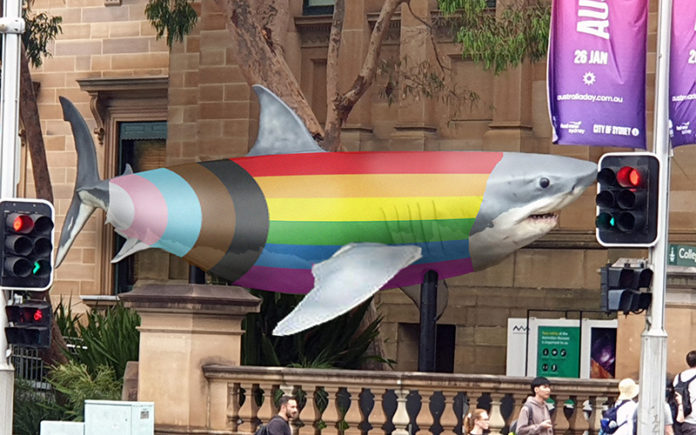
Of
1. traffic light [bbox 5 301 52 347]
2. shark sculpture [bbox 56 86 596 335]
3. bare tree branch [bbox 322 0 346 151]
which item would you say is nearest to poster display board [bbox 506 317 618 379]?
bare tree branch [bbox 322 0 346 151]

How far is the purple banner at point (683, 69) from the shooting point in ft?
56.0

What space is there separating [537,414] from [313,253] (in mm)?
4656

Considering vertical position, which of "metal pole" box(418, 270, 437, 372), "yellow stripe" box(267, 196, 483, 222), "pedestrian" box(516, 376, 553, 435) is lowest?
"pedestrian" box(516, 376, 553, 435)

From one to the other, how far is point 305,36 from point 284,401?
17299 mm

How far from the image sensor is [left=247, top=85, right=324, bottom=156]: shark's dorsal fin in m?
20.7

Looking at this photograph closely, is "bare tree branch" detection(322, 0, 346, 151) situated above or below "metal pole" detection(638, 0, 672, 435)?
above

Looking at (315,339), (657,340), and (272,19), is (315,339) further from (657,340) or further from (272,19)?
(657,340)

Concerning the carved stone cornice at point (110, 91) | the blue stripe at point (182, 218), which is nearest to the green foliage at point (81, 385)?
the blue stripe at point (182, 218)

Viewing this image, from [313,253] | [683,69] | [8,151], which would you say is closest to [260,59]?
[313,253]

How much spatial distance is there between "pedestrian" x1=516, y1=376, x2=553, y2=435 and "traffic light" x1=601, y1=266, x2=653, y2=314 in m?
1.17

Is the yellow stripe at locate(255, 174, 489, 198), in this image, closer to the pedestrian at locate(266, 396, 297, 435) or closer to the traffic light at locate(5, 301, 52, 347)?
the traffic light at locate(5, 301, 52, 347)

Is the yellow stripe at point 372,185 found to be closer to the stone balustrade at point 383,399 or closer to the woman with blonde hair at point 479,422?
the stone balustrade at point 383,399

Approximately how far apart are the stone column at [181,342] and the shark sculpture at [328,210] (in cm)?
94

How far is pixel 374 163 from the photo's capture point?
2017 centimetres
